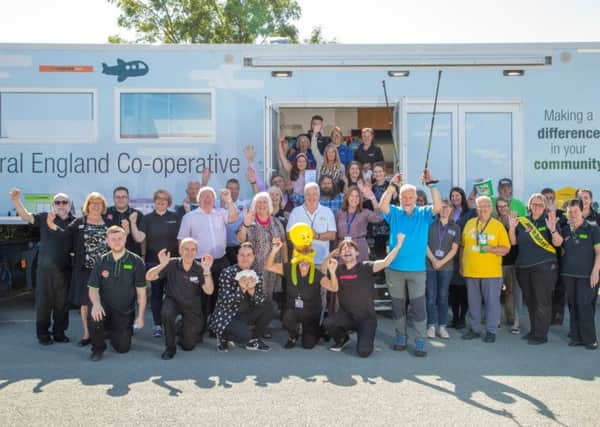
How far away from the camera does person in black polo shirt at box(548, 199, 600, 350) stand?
572 centimetres

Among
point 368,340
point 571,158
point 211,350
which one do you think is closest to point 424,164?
point 571,158

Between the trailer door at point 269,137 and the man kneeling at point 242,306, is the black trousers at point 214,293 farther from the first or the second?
the trailer door at point 269,137

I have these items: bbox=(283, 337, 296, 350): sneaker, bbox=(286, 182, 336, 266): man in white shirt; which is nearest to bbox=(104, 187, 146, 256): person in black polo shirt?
bbox=(286, 182, 336, 266): man in white shirt

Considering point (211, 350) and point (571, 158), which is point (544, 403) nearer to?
point (211, 350)

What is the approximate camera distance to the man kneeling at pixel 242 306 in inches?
224

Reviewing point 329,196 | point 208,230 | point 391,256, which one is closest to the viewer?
point 391,256

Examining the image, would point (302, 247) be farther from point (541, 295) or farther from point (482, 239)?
point (541, 295)

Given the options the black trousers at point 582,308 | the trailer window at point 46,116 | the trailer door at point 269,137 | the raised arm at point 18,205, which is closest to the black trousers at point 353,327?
the black trousers at point 582,308

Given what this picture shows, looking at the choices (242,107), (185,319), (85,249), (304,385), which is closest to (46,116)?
Result: (85,249)

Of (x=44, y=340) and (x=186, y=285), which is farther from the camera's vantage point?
(x=44, y=340)

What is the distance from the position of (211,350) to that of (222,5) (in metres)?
17.6

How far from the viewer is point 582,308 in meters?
5.74

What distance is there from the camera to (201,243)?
20.2 feet

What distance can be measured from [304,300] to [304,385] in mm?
1258
